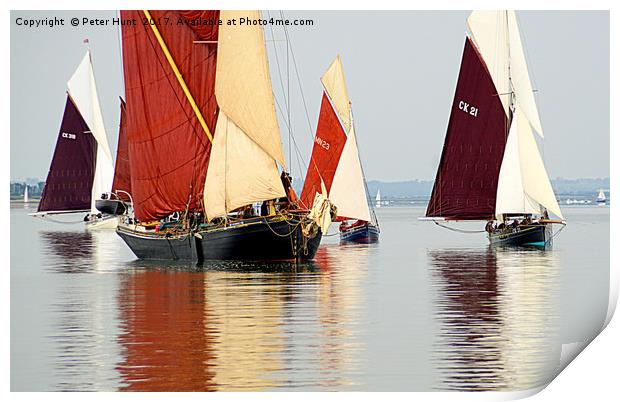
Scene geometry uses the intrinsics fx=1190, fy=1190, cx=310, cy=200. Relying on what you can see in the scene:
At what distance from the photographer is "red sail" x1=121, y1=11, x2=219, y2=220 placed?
24922 mm

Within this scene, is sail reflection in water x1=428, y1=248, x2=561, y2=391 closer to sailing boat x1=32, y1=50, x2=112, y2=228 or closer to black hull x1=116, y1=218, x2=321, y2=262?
black hull x1=116, y1=218, x2=321, y2=262

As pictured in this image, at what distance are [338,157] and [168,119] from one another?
1154cm

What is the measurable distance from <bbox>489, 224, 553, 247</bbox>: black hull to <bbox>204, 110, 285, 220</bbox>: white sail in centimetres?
998

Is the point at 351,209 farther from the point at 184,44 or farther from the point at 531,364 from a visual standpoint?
the point at 531,364

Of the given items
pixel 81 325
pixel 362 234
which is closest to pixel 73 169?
pixel 362 234

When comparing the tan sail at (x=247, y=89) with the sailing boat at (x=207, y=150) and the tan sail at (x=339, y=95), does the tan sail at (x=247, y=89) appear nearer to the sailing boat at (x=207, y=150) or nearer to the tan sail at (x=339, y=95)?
the sailing boat at (x=207, y=150)

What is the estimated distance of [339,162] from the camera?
3494cm

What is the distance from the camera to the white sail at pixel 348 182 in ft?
113

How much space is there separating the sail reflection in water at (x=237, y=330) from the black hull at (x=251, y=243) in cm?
82

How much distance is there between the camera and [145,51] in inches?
987

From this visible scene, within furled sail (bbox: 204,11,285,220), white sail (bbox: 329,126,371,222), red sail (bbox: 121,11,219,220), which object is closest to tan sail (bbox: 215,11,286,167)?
furled sail (bbox: 204,11,285,220)

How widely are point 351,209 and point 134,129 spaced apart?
36.0ft

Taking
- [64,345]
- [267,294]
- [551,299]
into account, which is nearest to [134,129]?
[267,294]

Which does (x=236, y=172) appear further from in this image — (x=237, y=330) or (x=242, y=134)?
(x=237, y=330)
